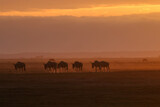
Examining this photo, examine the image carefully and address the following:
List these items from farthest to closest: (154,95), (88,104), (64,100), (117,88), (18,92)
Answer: (117,88) < (18,92) < (154,95) < (64,100) < (88,104)

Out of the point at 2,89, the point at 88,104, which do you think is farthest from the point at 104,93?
the point at 2,89

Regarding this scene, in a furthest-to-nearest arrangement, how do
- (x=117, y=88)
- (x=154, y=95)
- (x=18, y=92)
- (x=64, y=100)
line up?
(x=117, y=88), (x=18, y=92), (x=154, y=95), (x=64, y=100)

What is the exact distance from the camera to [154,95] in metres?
26.8

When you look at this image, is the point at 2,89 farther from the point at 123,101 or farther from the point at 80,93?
the point at 123,101

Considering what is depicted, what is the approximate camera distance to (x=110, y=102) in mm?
23859

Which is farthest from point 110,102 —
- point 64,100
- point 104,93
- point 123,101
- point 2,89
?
point 2,89

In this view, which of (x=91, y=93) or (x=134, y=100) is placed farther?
(x=91, y=93)

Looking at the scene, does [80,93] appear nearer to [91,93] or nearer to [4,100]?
[91,93]

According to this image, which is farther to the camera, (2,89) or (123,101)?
(2,89)

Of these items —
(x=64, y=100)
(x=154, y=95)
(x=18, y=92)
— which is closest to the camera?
(x=64, y=100)

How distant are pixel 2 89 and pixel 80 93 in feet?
19.3

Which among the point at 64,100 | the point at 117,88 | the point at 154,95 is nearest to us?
the point at 64,100

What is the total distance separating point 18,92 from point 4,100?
419cm

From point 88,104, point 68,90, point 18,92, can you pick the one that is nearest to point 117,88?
point 68,90
